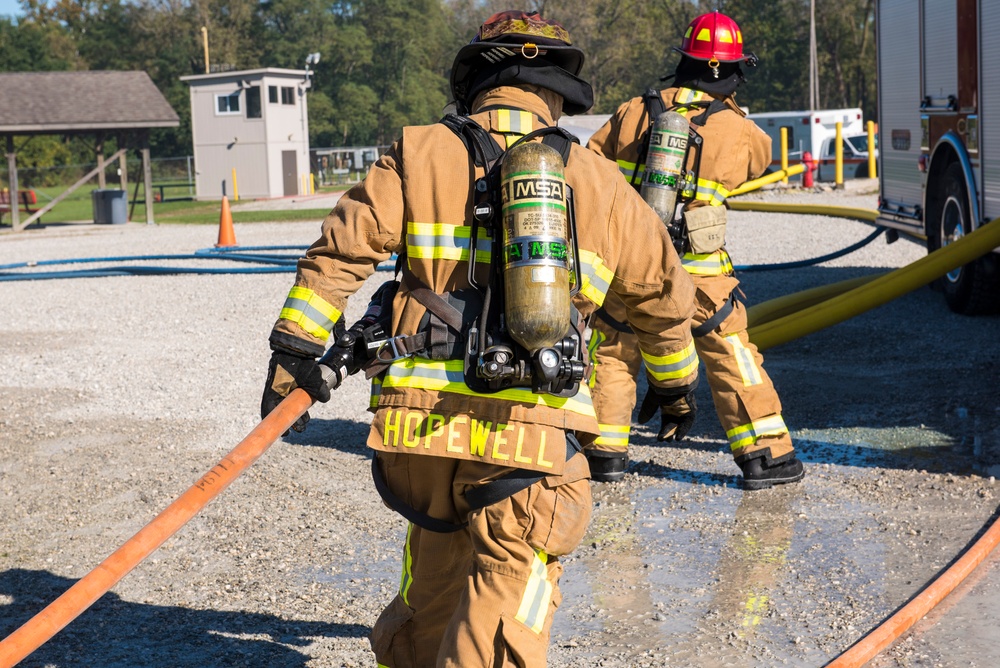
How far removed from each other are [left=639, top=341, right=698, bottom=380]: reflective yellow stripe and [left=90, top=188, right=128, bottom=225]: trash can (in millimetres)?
25552

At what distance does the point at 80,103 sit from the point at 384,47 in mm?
38534

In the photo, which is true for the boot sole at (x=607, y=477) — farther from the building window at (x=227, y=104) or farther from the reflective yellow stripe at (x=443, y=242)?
the building window at (x=227, y=104)

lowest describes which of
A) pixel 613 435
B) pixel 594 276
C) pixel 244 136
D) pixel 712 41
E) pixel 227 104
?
pixel 613 435

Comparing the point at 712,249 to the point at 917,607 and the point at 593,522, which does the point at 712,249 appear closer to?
the point at 593,522

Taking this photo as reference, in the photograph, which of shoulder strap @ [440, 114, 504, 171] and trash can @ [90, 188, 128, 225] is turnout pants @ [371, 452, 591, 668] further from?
trash can @ [90, 188, 128, 225]

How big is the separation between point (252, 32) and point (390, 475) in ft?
220

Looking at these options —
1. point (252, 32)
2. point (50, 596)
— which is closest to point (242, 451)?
point (50, 596)

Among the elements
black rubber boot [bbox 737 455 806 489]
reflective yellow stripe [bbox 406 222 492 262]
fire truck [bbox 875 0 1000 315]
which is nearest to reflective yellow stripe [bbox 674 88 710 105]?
black rubber boot [bbox 737 455 806 489]

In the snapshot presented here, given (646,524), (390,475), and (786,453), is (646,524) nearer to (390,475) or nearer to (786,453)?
(786,453)

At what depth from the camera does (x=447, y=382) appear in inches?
109

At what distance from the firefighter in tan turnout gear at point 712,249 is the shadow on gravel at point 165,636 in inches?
75.5

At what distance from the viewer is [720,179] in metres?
5.10

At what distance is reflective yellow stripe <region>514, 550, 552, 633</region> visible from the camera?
262cm

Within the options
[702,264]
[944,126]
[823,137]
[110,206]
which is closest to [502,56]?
[702,264]
